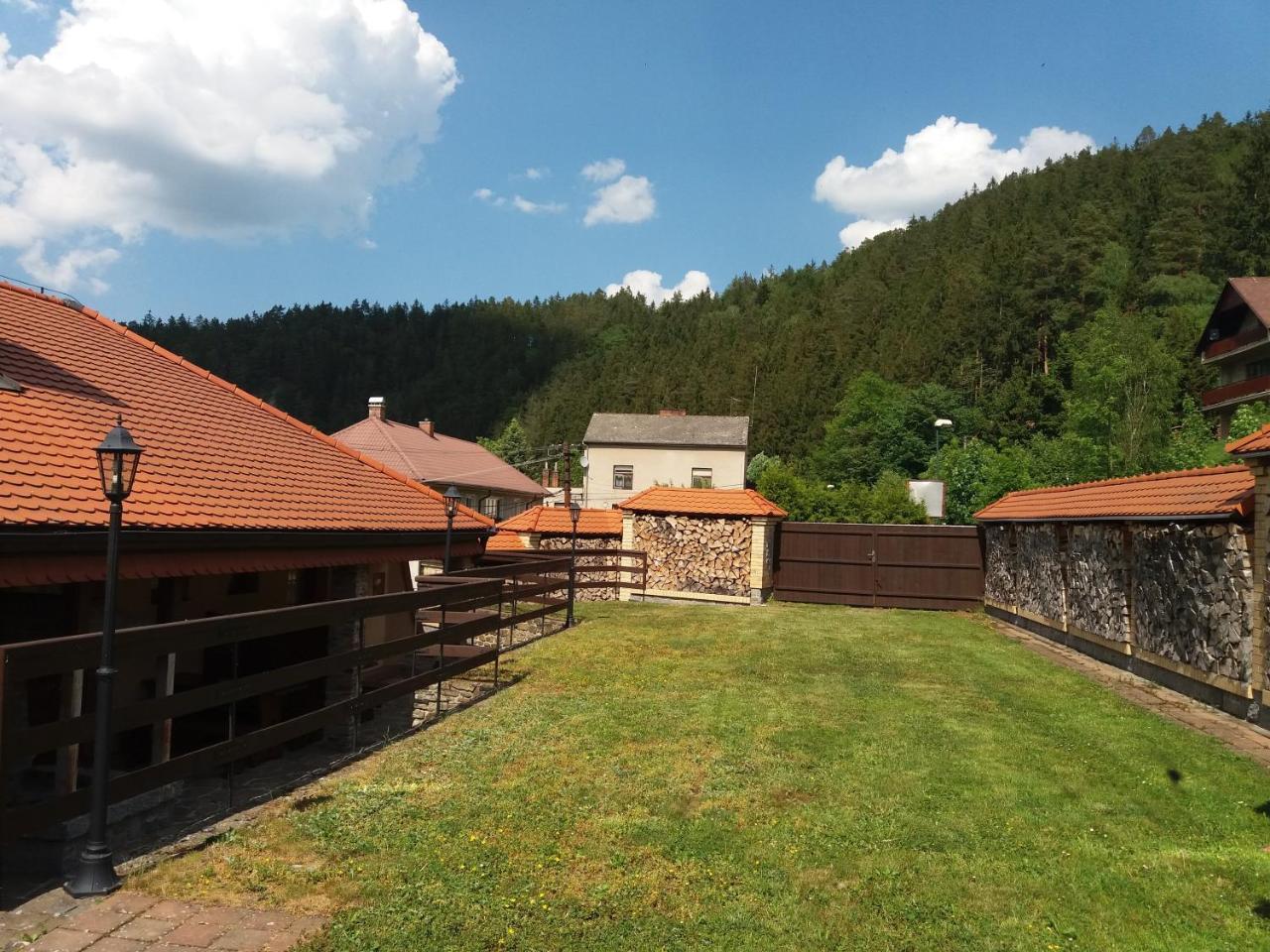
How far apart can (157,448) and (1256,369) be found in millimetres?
44004

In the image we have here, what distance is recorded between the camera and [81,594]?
6.17 metres

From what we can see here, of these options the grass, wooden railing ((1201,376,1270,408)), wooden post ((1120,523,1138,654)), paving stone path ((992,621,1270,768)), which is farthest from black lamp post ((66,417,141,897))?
wooden railing ((1201,376,1270,408))

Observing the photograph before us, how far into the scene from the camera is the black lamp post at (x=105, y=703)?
3877 millimetres

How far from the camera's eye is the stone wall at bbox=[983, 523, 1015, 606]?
16.4 meters

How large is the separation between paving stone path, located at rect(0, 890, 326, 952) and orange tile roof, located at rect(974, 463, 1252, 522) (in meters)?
8.96

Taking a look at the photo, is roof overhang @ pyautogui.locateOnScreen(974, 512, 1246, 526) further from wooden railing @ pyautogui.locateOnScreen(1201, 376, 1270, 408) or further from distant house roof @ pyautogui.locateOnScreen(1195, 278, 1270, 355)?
distant house roof @ pyautogui.locateOnScreen(1195, 278, 1270, 355)

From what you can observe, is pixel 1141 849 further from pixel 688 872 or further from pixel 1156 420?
pixel 1156 420

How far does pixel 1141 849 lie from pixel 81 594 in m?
7.44

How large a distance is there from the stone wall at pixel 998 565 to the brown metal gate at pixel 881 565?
396 millimetres

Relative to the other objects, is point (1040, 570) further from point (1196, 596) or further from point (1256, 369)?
point (1256, 369)

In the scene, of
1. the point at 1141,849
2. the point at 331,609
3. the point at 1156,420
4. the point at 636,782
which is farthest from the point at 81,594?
the point at 1156,420

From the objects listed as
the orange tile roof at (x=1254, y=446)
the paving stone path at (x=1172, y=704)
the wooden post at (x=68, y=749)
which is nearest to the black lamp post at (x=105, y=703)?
the wooden post at (x=68, y=749)

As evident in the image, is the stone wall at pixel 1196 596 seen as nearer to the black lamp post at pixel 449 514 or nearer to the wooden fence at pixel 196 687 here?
the wooden fence at pixel 196 687

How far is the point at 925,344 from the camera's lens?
62.6 meters
